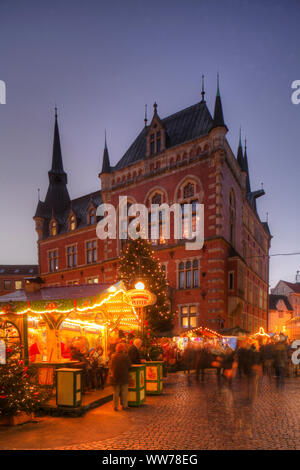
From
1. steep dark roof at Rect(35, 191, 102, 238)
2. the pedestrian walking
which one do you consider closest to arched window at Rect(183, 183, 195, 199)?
steep dark roof at Rect(35, 191, 102, 238)

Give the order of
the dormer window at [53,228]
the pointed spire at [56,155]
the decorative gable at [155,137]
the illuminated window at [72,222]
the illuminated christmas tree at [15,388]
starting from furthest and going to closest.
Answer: the pointed spire at [56,155], the dormer window at [53,228], the illuminated window at [72,222], the decorative gable at [155,137], the illuminated christmas tree at [15,388]

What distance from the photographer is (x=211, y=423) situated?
858 cm

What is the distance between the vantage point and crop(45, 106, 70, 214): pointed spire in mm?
45875

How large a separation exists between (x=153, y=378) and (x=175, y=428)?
5056mm

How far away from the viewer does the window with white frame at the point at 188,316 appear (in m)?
28.8

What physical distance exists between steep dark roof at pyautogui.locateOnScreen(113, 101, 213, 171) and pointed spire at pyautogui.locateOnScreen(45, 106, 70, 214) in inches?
491

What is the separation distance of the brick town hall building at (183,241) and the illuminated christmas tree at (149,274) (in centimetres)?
377

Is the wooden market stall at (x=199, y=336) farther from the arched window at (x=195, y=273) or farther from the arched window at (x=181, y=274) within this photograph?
the arched window at (x=181, y=274)

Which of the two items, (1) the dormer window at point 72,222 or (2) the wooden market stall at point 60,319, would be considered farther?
(1) the dormer window at point 72,222

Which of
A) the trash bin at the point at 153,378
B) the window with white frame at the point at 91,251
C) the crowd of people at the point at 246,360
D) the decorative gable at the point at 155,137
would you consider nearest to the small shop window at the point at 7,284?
the window with white frame at the point at 91,251

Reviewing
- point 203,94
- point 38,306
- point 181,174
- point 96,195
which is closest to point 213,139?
point 181,174

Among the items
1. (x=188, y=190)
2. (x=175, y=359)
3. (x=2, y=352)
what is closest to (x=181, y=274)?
(x=188, y=190)

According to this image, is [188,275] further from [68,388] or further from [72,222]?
[68,388]

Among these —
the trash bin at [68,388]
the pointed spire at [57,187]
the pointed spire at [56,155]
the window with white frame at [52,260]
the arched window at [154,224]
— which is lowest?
the trash bin at [68,388]
